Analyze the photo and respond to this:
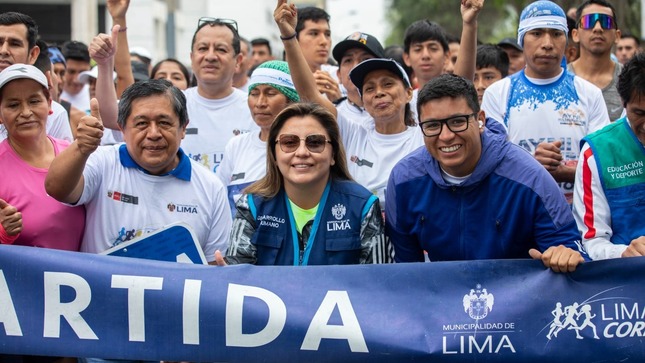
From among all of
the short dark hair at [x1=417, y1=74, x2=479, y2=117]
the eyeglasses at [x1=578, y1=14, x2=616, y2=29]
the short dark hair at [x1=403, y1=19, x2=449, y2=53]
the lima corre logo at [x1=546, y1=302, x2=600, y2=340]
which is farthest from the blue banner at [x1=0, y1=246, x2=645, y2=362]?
the short dark hair at [x1=403, y1=19, x2=449, y2=53]

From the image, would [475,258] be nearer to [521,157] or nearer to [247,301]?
[521,157]

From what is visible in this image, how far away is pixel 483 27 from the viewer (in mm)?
43156

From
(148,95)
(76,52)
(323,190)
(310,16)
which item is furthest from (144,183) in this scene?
(76,52)

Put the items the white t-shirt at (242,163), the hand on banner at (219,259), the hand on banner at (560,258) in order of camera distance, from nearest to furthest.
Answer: the hand on banner at (560,258) → the hand on banner at (219,259) → the white t-shirt at (242,163)

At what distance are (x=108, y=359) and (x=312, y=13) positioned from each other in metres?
4.69

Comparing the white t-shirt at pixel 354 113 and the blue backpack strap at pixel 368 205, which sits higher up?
the white t-shirt at pixel 354 113

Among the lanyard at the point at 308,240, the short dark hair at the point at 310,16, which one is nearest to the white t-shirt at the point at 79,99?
the short dark hair at the point at 310,16

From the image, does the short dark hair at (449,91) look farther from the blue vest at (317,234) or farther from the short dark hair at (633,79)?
the short dark hair at (633,79)

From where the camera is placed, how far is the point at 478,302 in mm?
4824

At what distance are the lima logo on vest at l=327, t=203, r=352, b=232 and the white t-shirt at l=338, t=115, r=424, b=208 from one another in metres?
1.07

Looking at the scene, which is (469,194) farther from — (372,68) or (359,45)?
(359,45)

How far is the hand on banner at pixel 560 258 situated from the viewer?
15.5 ft

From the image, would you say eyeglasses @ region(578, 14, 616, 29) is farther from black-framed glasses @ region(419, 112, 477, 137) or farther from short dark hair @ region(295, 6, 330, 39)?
black-framed glasses @ region(419, 112, 477, 137)

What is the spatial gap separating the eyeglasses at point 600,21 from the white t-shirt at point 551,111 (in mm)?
1134
